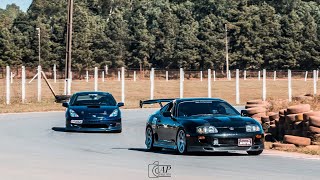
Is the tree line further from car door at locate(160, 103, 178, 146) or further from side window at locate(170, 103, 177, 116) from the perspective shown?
side window at locate(170, 103, 177, 116)

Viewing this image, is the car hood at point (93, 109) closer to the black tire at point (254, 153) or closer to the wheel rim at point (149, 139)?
the wheel rim at point (149, 139)

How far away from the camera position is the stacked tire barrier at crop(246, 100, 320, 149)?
21.3 metres

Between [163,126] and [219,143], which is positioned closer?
[219,143]

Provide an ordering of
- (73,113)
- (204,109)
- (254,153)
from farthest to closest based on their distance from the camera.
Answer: (73,113) < (204,109) < (254,153)

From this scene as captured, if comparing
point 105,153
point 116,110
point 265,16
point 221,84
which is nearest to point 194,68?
point 265,16

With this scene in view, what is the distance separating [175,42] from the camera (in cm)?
11638

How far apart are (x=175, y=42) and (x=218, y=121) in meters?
97.5

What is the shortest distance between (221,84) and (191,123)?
65796mm

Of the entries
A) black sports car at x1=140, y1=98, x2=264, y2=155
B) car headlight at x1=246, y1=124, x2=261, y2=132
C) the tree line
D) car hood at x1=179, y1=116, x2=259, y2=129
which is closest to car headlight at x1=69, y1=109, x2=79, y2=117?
black sports car at x1=140, y1=98, x2=264, y2=155

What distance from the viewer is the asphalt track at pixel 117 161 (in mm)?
14773

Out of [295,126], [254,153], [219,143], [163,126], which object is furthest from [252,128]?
[295,126]

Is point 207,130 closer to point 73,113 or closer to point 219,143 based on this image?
point 219,143

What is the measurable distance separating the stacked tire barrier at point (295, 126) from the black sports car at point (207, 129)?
2.10 m

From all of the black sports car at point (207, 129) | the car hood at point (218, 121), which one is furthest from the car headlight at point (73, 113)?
the car hood at point (218, 121)
